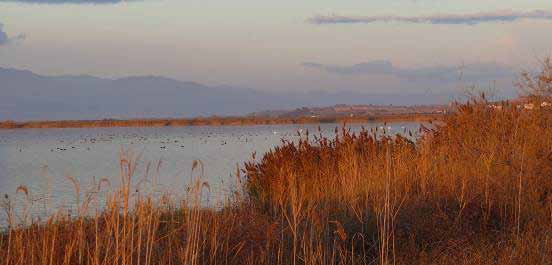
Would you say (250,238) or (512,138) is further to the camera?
(512,138)

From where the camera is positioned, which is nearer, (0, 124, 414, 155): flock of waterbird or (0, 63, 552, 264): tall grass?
(0, 63, 552, 264): tall grass

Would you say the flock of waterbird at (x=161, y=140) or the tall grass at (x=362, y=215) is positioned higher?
the tall grass at (x=362, y=215)

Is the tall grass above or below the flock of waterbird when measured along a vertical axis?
above

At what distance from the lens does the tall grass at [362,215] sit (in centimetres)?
694

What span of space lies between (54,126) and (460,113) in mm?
87287

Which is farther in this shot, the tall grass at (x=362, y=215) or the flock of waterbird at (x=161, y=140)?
the flock of waterbird at (x=161, y=140)

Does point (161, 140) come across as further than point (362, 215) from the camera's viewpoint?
Yes

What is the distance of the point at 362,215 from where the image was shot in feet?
30.9

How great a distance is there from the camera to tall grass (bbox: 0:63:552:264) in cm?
694

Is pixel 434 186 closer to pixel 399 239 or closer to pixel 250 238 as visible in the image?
pixel 399 239

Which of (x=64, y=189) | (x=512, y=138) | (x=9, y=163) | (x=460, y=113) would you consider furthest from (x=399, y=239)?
(x=9, y=163)

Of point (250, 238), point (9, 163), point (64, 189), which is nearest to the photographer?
point (250, 238)

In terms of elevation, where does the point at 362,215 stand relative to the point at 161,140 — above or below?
above

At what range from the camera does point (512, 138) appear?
12.4 meters
